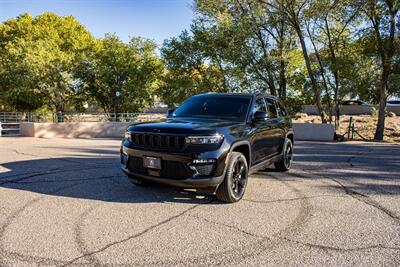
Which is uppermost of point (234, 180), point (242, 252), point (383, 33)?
point (383, 33)

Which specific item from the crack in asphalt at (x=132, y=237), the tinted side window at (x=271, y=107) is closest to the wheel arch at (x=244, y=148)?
the crack in asphalt at (x=132, y=237)

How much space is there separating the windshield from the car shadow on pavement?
142cm

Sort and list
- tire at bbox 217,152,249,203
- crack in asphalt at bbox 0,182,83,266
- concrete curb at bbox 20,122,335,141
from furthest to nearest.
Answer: concrete curb at bbox 20,122,335,141 → tire at bbox 217,152,249,203 → crack in asphalt at bbox 0,182,83,266

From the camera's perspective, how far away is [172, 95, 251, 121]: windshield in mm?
5938

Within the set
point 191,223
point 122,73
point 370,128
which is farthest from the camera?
point 370,128

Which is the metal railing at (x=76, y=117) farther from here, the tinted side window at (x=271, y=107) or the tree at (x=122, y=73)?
the tinted side window at (x=271, y=107)

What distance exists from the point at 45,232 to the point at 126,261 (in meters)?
1.25

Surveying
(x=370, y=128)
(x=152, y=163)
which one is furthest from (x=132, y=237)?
(x=370, y=128)

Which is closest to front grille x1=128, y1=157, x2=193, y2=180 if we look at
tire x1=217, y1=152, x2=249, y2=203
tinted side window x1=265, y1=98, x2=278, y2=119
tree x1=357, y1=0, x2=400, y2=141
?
tire x1=217, y1=152, x2=249, y2=203

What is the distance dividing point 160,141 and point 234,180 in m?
1.31

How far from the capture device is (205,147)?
187 inches

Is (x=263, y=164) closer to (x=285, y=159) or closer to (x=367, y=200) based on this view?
(x=285, y=159)

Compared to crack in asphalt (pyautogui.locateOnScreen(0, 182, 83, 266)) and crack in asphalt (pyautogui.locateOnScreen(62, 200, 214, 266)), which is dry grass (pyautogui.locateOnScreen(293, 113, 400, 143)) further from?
crack in asphalt (pyautogui.locateOnScreen(0, 182, 83, 266))

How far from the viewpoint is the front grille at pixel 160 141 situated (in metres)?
4.82
